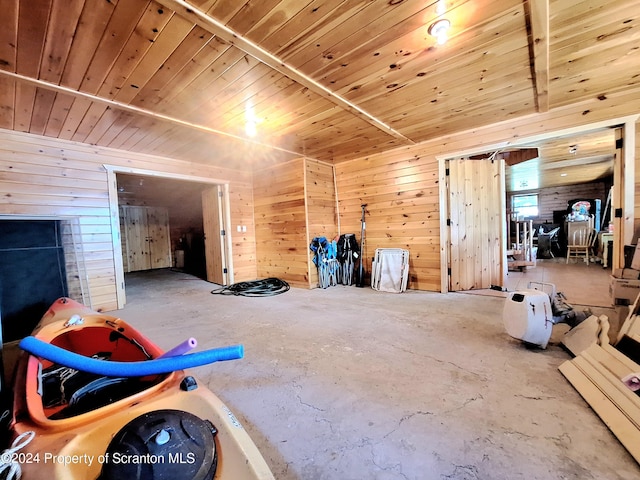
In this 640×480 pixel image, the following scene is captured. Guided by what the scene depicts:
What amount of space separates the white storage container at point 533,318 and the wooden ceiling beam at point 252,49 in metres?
2.48

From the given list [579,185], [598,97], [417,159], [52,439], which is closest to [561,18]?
[598,97]

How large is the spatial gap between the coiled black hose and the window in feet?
30.5

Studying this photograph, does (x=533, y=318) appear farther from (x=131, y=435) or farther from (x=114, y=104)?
(x=114, y=104)

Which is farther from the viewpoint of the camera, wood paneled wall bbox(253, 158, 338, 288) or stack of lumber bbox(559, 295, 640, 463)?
wood paneled wall bbox(253, 158, 338, 288)

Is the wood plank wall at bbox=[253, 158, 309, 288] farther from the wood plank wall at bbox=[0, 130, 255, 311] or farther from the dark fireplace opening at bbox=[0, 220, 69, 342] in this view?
the dark fireplace opening at bbox=[0, 220, 69, 342]

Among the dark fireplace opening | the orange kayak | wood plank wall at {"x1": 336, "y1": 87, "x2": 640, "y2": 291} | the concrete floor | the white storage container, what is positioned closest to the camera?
the orange kayak

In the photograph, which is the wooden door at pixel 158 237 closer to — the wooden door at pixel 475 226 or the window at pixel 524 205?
the wooden door at pixel 475 226

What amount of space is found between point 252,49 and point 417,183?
3.24 metres

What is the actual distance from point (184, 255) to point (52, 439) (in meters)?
9.26

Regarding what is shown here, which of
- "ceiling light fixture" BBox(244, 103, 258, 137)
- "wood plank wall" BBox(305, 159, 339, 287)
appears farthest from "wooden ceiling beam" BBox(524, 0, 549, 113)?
"wood plank wall" BBox(305, 159, 339, 287)

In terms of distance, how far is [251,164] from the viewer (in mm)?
5121

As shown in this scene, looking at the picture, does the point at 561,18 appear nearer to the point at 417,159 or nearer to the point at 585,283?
the point at 417,159

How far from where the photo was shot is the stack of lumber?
1215 millimetres

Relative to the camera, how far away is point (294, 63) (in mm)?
2078
